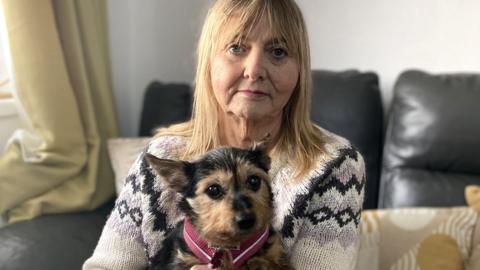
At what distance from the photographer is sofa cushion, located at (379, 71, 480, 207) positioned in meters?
1.78

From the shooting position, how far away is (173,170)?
0.87 m

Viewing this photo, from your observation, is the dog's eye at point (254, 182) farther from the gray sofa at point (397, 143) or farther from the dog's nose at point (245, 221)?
the gray sofa at point (397, 143)

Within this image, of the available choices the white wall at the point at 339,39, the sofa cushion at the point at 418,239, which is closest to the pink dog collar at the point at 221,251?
the sofa cushion at the point at 418,239

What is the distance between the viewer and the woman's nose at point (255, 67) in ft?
3.34

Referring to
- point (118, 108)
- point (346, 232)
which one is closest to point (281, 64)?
point (346, 232)

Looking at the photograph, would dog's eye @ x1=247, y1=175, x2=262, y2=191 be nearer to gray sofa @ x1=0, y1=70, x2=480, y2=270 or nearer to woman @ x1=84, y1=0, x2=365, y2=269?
woman @ x1=84, y1=0, x2=365, y2=269

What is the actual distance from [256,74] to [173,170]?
0.30 m

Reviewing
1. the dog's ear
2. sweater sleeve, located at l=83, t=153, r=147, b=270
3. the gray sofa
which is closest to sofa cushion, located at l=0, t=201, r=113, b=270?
the gray sofa

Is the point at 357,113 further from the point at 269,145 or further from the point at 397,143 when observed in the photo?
the point at 269,145

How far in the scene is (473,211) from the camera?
1.62 metres

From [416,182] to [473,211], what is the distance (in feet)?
0.90

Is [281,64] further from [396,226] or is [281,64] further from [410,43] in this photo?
[410,43]

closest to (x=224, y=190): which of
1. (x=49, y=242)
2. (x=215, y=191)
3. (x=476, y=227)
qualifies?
(x=215, y=191)

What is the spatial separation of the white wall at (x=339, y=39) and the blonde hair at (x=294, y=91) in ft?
3.48
